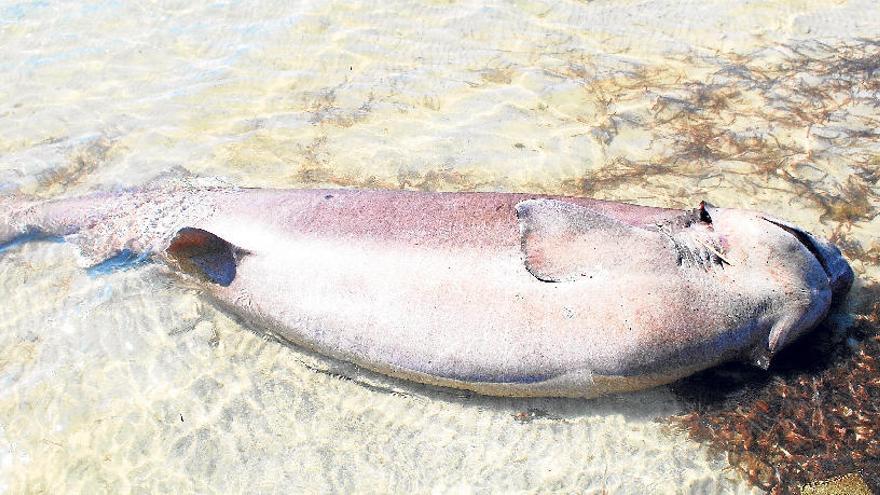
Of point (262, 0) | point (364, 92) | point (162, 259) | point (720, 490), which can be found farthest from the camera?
point (262, 0)

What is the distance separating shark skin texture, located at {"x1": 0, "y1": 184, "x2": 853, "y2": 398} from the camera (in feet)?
11.4

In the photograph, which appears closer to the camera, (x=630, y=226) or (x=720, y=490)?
(x=720, y=490)

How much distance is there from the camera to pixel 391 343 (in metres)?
3.66

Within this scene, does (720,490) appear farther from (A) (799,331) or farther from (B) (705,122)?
(B) (705,122)

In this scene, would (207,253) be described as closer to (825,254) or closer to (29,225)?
(29,225)

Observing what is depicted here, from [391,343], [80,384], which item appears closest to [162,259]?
[80,384]

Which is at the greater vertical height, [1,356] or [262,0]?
[262,0]

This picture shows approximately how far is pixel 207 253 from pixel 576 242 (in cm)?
224

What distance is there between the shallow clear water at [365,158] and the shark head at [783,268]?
71 centimetres

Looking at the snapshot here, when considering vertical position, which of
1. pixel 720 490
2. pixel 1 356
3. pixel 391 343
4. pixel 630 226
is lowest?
pixel 720 490

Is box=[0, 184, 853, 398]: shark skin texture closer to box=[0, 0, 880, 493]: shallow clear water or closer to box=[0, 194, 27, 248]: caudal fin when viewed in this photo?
box=[0, 0, 880, 493]: shallow clear water

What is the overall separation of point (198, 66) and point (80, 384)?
3939mm

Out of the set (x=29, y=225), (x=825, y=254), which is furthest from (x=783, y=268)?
(x=29, y=225)

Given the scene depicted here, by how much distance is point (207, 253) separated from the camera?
4.13 metres
